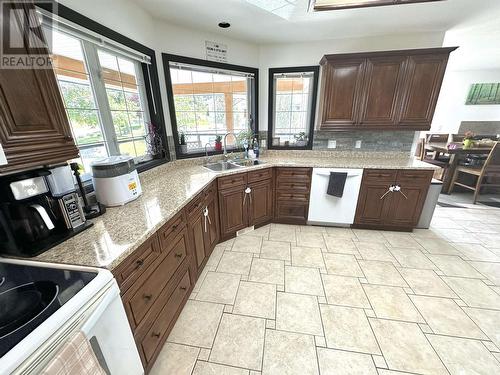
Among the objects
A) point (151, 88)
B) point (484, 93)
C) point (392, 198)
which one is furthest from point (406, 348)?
point (484, 93)

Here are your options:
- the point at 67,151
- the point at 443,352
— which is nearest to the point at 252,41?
the point at 67,151

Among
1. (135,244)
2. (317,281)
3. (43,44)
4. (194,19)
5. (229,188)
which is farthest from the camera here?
(229,188)

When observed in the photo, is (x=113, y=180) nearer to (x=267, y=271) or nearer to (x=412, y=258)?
(x=267, y=271)

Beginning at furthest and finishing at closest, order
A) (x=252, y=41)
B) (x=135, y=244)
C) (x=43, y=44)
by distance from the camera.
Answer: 1. (x=252, y=41)
2. (x=135, y=244)
3. (x=43, y=44)

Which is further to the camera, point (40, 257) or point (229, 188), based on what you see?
point (229, 188)

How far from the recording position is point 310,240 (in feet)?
8.27

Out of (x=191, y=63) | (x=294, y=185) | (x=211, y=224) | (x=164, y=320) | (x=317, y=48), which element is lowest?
(x=164, y=320)

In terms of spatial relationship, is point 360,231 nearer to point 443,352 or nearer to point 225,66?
point 443,352

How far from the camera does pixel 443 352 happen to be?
1.31 metres

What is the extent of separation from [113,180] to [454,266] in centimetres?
320

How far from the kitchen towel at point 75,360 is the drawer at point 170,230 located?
23.6 inches

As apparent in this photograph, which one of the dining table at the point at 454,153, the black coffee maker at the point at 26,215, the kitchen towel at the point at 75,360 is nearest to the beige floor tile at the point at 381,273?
the kitchen towel at the point at 75,360

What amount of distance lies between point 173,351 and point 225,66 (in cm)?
296

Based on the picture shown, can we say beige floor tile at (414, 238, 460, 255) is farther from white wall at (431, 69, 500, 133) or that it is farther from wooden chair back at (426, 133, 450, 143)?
white wall at (431, 69, 500, 133)
